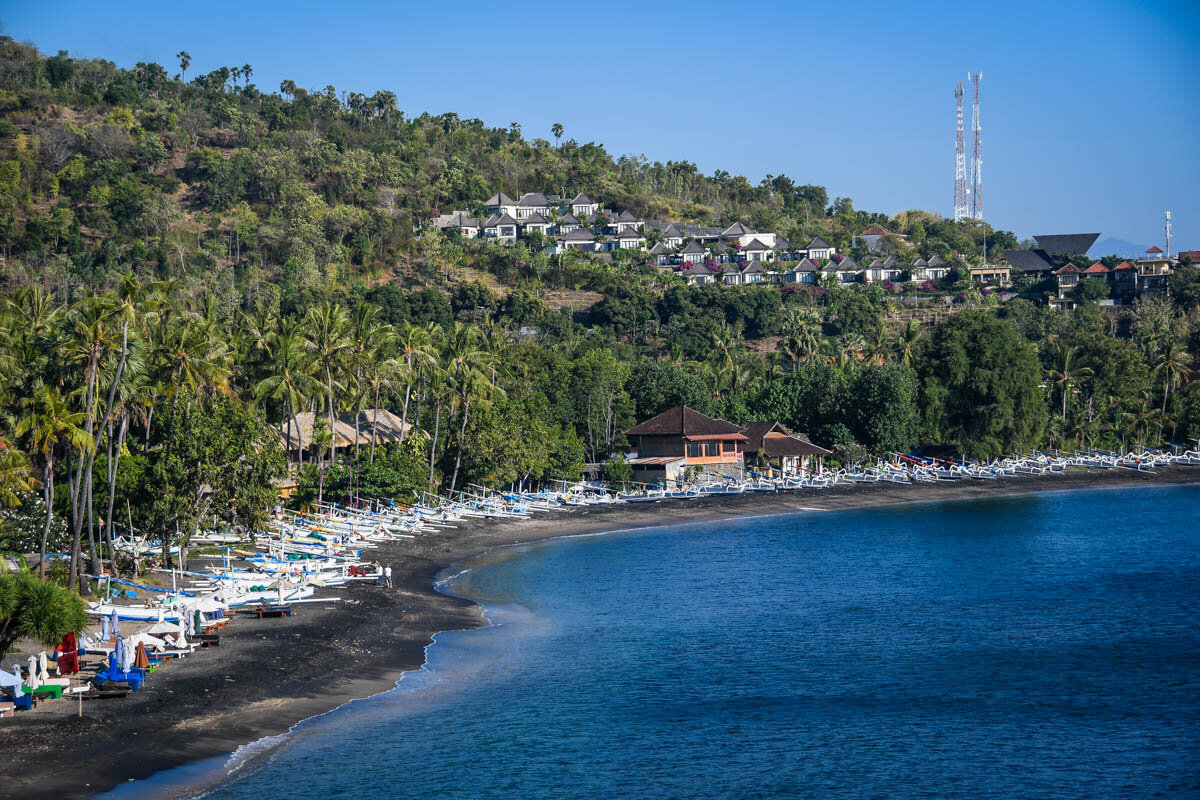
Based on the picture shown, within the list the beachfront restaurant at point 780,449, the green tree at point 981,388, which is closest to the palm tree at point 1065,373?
the green tree at point 981,388

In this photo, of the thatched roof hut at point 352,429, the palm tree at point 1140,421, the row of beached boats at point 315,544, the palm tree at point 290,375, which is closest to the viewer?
the row of beached boats at point 315,544

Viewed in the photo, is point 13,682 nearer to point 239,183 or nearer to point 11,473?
point 11,473

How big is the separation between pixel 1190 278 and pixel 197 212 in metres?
128

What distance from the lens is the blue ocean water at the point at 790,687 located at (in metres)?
26.4

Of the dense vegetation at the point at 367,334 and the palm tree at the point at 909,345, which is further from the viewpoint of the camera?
the palm tree at the point at 909,345

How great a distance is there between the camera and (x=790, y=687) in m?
33.9

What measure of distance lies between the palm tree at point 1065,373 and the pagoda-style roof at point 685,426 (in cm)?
3179

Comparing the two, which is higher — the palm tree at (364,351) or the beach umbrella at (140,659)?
the palm tree at (364,351)

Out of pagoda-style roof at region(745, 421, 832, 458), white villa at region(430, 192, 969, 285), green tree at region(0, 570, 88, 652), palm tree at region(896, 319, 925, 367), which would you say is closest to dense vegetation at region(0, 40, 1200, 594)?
palm tree at region(896, 319, 925, 367)

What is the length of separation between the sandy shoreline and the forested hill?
8771 cm

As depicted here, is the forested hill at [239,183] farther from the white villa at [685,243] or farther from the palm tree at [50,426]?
the palm tree at [50,426]

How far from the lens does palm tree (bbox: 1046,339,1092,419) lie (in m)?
96.1

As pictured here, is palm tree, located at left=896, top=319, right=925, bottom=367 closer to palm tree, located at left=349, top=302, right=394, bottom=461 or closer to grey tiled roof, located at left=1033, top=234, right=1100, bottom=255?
palm tree, located at left=349, top=302, right=394, bottom=461

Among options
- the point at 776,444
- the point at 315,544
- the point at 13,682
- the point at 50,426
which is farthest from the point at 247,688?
the point at 776,444
